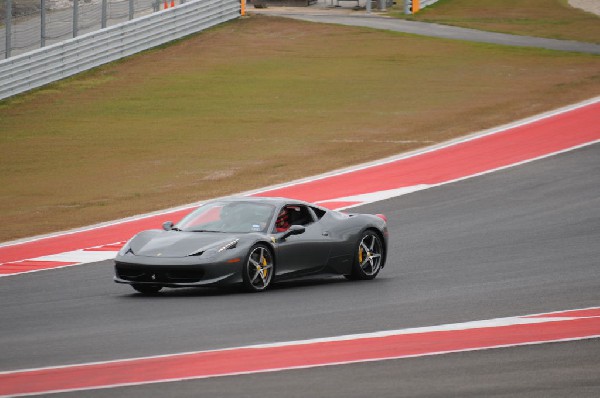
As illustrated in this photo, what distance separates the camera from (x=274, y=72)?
1516 inches

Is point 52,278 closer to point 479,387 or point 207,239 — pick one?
point 207,239

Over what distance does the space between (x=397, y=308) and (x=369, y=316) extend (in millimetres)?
587

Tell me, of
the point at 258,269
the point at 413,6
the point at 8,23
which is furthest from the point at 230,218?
the point at 413,6

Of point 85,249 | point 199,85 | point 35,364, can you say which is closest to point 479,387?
point 35,364

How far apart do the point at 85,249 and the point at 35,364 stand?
8.50 m

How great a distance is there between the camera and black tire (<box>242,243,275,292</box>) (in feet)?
44.0

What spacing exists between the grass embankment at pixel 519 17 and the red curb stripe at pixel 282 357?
33.9 meters

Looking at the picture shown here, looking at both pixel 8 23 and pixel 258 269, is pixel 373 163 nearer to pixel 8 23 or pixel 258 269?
pixel 258 269

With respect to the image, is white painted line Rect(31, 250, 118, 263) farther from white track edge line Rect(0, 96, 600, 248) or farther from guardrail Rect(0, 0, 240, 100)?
guardrail Rect(0, 0, 240, 100)

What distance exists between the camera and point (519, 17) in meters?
50.4

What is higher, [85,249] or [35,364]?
[35,364]

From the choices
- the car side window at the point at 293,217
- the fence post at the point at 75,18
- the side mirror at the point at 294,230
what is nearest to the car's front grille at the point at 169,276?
the side mirror at the point at 294,230

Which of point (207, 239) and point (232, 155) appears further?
point (232, 155)

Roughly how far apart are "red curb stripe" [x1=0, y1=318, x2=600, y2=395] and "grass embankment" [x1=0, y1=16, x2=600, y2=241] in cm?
1108
